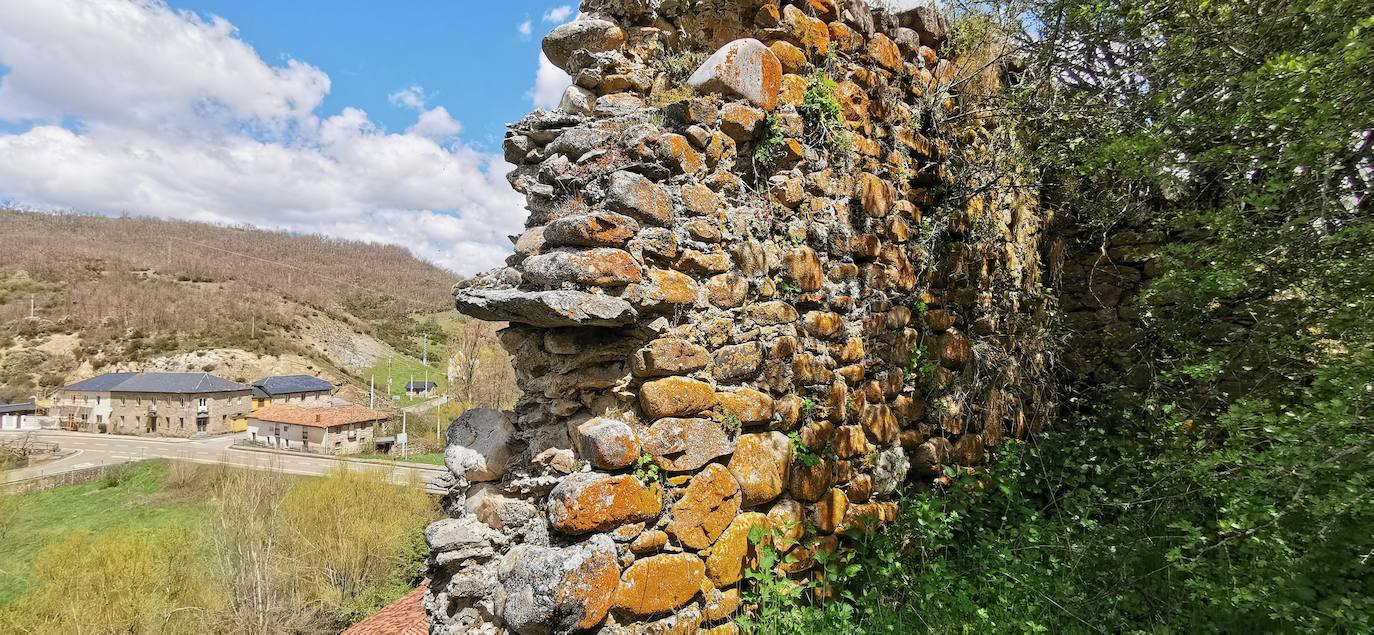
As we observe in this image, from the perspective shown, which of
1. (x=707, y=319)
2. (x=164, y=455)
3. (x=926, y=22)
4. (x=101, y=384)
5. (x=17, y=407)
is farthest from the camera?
(x=101, y=384)

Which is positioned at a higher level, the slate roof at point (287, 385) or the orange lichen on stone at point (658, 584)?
the orange lichen on stone at point (658, 584)

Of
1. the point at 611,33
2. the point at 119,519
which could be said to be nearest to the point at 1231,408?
the point at 611,33

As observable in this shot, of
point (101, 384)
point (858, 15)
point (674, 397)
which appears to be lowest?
point (101, 384)

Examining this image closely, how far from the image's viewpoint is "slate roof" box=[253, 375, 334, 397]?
118ft

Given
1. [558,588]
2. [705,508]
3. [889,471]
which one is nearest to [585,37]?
[705,508]

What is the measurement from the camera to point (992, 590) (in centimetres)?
260

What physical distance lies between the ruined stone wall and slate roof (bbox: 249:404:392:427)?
29886 mm

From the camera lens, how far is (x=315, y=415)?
2775 cm

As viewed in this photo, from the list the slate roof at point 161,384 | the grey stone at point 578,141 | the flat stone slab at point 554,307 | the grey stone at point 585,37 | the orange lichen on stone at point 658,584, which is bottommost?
the slate roof at point 161,384

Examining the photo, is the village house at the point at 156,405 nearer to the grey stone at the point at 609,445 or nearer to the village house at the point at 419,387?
the village house at the point at 419,387

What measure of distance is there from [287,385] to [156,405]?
6.25m

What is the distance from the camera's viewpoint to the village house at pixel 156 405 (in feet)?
107

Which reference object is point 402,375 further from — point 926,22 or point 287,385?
point 926,22

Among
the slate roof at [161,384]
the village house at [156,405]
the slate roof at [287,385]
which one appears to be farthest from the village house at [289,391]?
the slate roof at [161,384]
